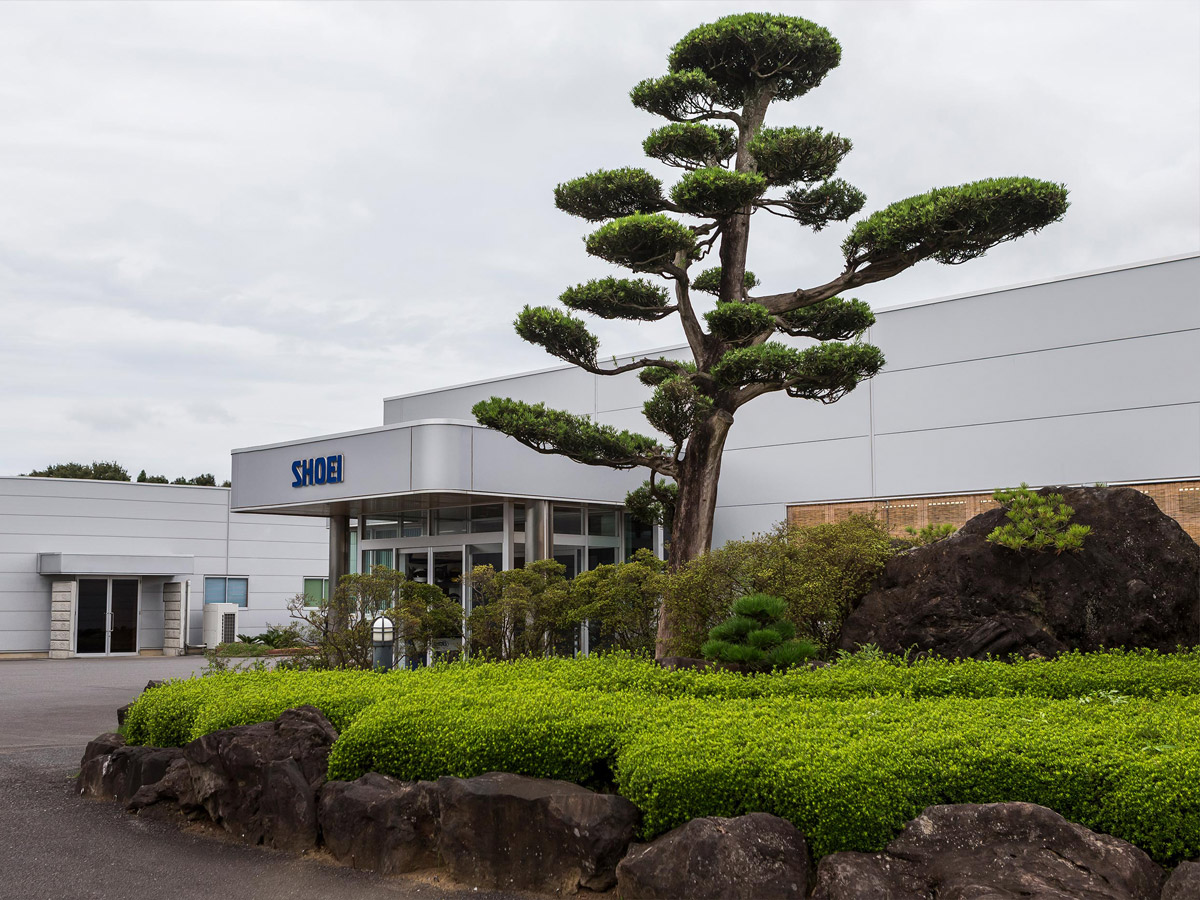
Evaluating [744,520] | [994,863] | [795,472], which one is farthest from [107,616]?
[994,863]

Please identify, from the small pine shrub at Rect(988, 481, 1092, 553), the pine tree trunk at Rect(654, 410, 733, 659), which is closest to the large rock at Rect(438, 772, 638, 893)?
the small pine shrub at Rect(988, 481, 1092, 553)

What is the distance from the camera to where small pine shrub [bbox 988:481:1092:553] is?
9.64m

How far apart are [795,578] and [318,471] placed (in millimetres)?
8949

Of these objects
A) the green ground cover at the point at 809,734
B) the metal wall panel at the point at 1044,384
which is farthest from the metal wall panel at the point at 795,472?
the green ground cover at the point at 809,734

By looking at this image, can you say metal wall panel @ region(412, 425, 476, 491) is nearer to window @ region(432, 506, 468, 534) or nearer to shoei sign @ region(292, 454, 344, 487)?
shoei sign @ region(292, 454, 344, 487)

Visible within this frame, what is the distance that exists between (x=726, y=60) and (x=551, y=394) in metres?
9.97

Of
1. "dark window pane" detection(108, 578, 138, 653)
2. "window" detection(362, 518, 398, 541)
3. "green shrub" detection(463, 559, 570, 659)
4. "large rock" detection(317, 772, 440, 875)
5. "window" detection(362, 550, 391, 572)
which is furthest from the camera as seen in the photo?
"dark window pane" detection(108, 578, 138, 653)

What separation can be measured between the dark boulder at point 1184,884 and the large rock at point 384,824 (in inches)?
146

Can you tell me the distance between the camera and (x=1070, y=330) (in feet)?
49.8

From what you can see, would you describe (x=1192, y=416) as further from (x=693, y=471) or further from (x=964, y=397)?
(x=693, y=471)

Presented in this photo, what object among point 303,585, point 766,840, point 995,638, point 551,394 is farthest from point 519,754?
point 303,585

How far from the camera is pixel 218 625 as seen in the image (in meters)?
30.8

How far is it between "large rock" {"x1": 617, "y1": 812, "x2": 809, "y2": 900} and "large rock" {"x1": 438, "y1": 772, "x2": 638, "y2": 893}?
0.29 meters

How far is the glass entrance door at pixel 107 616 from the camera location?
29125 mm
